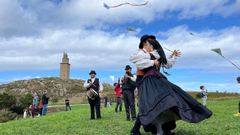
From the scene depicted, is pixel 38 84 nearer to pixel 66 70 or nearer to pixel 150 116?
pixel 66 70

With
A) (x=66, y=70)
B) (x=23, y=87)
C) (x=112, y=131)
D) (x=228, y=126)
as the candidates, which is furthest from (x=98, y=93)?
(x=66, y=70)

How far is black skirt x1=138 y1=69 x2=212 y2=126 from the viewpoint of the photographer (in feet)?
28.1

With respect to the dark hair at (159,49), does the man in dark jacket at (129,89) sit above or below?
below

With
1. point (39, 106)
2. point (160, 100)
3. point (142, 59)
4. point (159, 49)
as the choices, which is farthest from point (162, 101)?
point (39, 106)

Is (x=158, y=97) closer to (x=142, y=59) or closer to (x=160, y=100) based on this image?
(x=160, y=100)

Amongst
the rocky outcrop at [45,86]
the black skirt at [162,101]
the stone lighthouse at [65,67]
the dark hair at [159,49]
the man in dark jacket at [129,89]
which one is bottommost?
the black skirt at [162,101]

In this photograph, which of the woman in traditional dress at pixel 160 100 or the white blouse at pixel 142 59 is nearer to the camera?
the woman in traditional dress at pixel 160 100

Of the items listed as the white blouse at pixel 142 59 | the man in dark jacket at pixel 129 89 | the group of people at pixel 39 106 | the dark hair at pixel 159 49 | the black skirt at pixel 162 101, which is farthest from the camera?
the group of people at pixel 39 106

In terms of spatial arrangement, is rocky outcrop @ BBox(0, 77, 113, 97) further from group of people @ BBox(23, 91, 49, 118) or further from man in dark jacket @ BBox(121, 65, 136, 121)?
man in dark jacket @ BBox(121, 65, 136, 121)

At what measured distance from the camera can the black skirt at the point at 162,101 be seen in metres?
8.55

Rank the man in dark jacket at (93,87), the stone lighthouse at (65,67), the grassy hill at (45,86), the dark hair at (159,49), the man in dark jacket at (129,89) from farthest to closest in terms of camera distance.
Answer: the stone lighthouse at (65,67) < the grassy hill at (45,86) < the man in dark jacket at (93,87) < the man in dark jacket at (129,89) < the dark hair at (159,49)

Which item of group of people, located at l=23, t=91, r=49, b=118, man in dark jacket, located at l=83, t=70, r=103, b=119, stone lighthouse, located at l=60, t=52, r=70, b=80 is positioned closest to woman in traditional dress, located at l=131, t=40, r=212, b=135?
man in dark jacket, located at l=83, t=70, r=103, b=119

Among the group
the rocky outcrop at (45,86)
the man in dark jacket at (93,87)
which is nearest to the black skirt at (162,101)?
the man in dark jacket at (93,87)

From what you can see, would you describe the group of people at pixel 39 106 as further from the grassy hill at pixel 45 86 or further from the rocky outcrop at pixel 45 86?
the rocky outcrop at pixel 45 86
